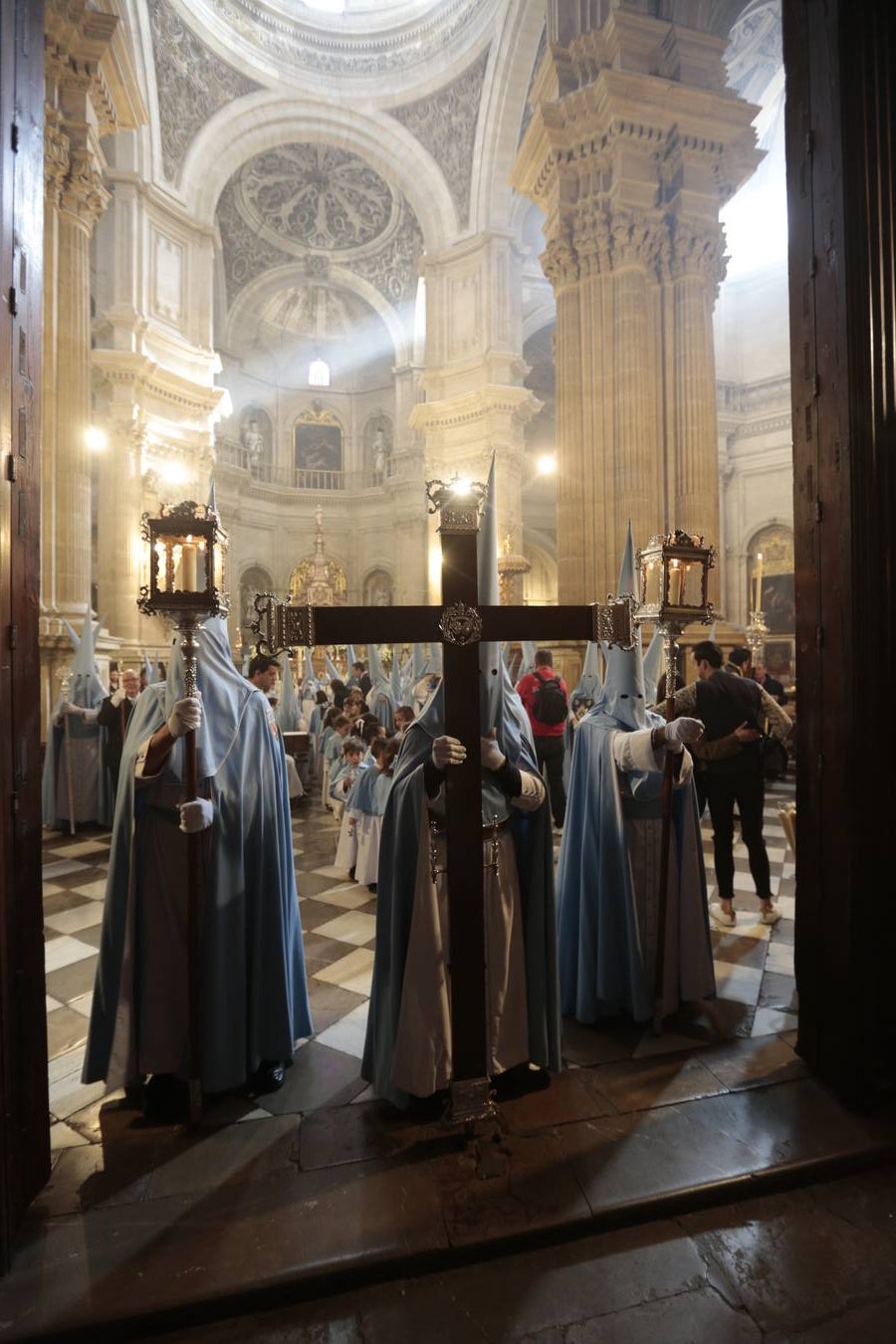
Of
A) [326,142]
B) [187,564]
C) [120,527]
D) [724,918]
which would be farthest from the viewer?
[326,142]

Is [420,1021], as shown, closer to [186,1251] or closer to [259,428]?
[186,1251]

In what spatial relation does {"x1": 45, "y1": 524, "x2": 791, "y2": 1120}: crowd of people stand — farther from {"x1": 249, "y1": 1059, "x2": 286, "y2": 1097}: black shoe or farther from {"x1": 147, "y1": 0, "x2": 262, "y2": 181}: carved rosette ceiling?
{"x1": 147, "y1": 0, "x2": 262, "y2": 181}: carved rosette ceiling

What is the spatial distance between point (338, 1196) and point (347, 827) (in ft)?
11.3

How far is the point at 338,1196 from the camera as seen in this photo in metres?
1.92

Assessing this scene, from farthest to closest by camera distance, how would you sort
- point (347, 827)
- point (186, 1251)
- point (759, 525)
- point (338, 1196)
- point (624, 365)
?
1. point (759, 525)
2. point (624, 365)
3. point (347, 827)
4. point (338, 1196)
5. point (186, 1251)

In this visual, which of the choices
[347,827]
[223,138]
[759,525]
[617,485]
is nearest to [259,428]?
[223,138]

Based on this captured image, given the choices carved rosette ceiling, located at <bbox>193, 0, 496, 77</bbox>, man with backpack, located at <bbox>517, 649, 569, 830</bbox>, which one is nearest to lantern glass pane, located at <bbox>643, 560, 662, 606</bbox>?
man with backpack, located at <bbox>517, 649, 569, 830</bbox>

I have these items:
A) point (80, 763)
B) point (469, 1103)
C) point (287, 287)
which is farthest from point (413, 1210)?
point (287, 287)

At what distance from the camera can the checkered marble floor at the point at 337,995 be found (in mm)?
2494

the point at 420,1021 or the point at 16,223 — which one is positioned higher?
the point at 16,223

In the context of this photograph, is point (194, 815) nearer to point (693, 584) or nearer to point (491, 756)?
point (491, 756)

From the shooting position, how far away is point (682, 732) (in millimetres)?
2590

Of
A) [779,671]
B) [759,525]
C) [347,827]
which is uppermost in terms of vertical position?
[759,525]

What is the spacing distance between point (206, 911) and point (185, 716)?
723mm
